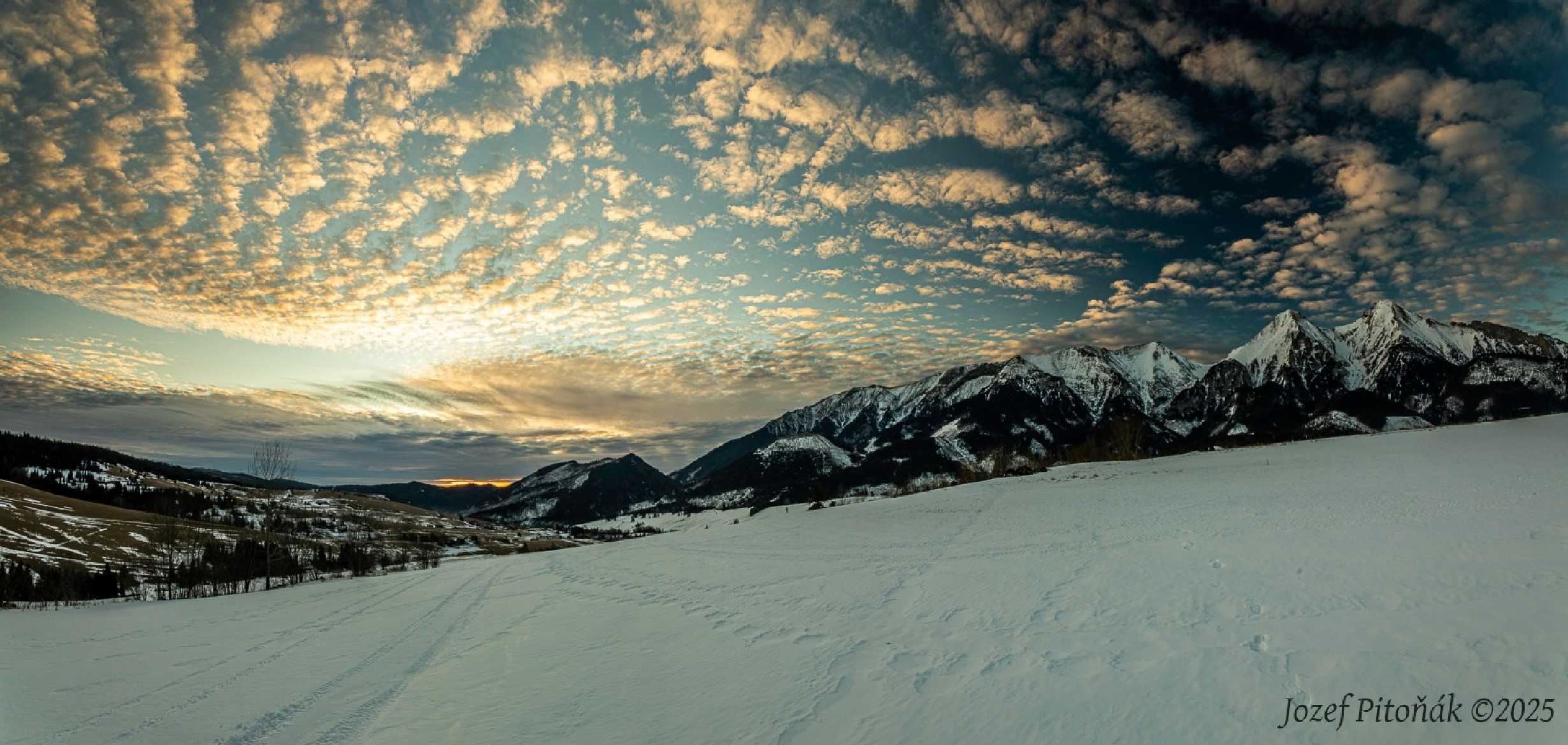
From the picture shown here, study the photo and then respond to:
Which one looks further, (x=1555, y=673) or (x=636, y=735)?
(x=636, y=735)

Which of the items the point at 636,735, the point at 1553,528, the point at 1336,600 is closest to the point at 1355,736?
the point at 1336,600

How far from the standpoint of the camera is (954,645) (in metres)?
9.72

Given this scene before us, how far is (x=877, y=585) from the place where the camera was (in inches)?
604

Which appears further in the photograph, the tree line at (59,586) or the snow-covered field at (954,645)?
the tree line at (59,586)

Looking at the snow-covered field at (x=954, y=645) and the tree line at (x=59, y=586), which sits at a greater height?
the snow-covered field at (x=954, y=645)

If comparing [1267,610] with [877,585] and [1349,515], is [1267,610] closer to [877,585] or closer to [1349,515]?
[877,585]

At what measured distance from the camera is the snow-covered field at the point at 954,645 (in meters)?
6.79

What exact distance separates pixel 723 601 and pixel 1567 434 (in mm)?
42979

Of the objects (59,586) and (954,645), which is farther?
(59,586)

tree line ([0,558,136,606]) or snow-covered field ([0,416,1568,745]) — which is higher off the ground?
snow-covered field ([0,416,1568,745])

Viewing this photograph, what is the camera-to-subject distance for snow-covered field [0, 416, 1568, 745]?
679 cm

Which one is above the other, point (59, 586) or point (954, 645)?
point (954, 645)

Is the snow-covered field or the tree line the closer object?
the snow-covered field

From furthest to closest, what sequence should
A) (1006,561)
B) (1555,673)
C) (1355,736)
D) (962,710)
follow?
(1006,561) < (962,710) < (1555,673) < (1355,736)
